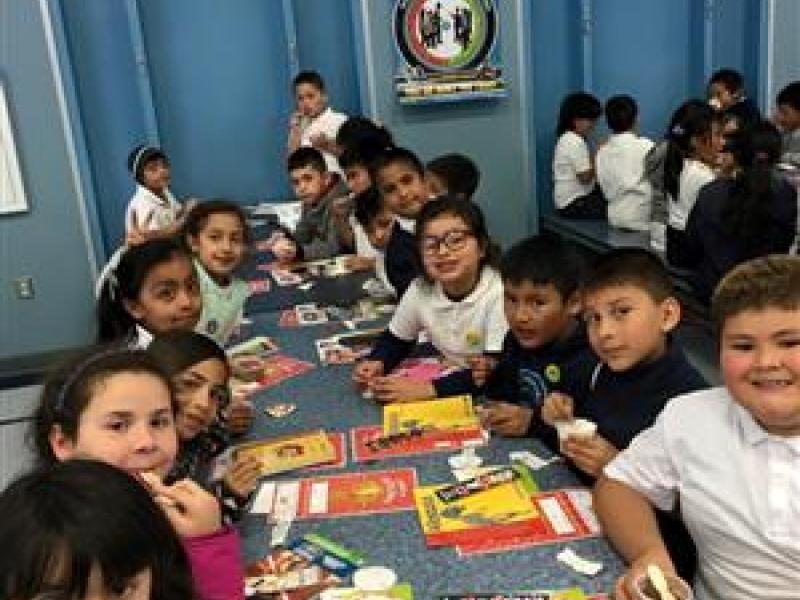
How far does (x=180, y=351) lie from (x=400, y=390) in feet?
2.11

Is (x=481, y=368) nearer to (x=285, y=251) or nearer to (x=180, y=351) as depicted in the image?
(x=180, y=351)

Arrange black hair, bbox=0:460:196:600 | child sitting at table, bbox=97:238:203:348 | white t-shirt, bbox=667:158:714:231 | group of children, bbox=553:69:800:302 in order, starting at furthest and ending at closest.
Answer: white t-shirt, bbox=667:158:714:231
group of children, bbox=553:69:800:302
child sitting at table, bbox=97:238:203:348
black hair, bbox=0:460:196:600

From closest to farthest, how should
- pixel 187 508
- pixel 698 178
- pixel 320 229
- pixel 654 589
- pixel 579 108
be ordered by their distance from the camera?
1. pixel 654 589
2. pixel 187 508
3. pixel 320 229
4. pixel 698 178
5. pixel 579 108

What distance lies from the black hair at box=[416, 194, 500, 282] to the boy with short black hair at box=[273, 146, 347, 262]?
162 centimetres

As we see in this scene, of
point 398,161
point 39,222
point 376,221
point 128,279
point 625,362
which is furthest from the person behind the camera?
point 39,222

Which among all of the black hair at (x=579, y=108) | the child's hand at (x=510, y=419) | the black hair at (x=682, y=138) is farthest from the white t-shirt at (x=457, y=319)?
the black hair at (x=579, y=108)

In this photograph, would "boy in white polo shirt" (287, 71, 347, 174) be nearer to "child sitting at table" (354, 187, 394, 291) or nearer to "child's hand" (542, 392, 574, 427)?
"child sitting at table" (354, 187, 394, 291)

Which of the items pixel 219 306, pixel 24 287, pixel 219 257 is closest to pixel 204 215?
pixel 219 257

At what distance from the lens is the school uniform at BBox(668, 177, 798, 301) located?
3.95 metres

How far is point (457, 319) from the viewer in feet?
8.27

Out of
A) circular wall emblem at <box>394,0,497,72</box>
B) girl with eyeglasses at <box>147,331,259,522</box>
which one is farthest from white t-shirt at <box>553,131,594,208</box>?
girl with eyeglasses at <box>147,331,259,522</box>

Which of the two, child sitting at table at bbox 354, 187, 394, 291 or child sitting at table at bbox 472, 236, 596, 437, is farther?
child sitting at table at bbox 354, 187, 394, 291

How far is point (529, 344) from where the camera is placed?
211 centimetres

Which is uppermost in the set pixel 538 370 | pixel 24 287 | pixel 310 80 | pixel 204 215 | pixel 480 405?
pixel 310 80
